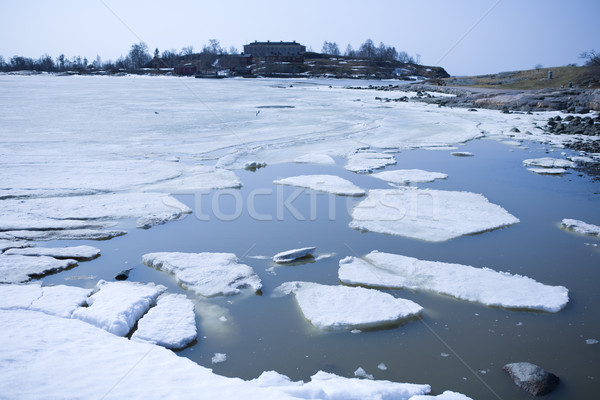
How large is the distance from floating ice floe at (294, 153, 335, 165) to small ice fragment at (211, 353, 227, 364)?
20.8 ft

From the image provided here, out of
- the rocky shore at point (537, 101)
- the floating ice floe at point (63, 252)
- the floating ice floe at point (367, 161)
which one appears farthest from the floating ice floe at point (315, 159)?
the rocky shore at point (537, 101)

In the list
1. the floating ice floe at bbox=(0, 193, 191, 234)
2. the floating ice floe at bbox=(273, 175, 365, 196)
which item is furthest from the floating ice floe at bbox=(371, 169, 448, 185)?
the floating ice floe at bbox=(0, 193, 191, 234)

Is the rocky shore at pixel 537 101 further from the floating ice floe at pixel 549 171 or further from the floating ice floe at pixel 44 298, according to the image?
the floating ice floe at pixel 44 298

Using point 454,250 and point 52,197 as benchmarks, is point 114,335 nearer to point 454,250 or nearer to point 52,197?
point 454,250

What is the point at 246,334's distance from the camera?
3332mm

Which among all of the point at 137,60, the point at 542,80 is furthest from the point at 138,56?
the point at 542,80

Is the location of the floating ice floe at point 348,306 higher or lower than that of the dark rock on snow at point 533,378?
higher

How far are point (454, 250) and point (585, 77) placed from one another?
2625cm

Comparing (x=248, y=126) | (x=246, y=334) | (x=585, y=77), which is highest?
(x=585, y=77)

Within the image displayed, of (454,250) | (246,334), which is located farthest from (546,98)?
(246,334)

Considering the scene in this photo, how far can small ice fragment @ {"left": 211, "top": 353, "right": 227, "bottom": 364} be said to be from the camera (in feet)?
9.89

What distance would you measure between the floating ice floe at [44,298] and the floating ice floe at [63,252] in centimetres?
76

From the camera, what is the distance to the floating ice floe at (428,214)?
5430 mm

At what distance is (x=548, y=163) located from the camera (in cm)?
928
